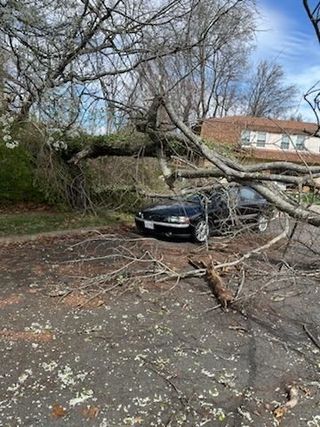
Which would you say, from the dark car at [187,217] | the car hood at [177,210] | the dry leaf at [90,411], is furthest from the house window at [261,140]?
the dry leaf at [90,411]

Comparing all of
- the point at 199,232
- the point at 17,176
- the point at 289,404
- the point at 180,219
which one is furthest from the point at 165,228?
the point at 289,404

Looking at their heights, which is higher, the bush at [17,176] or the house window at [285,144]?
the house window at [285,144]

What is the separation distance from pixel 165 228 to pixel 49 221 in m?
2.96

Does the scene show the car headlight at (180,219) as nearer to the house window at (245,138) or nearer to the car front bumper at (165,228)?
the car front bumper at (165,228)

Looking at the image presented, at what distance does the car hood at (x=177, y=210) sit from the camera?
886 centimetres

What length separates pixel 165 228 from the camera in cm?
875

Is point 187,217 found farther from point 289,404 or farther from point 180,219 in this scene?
point 289,404

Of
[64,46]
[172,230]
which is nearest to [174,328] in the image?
[172,230]

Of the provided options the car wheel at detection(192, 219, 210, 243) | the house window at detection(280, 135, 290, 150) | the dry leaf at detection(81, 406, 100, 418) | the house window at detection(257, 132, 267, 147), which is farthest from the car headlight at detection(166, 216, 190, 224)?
the dry leaf at detection(81, 406, 100, 418)

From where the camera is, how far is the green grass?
8.83 meters

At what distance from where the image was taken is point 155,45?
27.4 feet

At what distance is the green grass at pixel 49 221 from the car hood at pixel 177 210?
157 cm

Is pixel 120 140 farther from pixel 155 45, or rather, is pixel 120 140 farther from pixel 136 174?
pixel 155 45

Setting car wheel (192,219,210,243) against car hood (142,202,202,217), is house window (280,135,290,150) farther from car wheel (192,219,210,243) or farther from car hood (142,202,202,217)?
car wheel (192,219,210,243)
